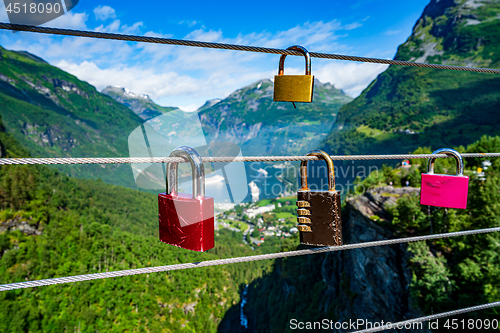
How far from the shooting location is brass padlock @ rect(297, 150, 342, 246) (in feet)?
5.39

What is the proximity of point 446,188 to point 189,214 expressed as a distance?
6.56 feet

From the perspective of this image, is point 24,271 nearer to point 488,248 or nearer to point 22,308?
point 22,308

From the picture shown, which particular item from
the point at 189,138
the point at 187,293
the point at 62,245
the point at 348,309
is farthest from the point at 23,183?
the point at 189,138

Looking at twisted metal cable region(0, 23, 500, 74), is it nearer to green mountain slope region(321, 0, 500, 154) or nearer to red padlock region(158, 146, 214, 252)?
red padlock region(158, 146, 214, 252)

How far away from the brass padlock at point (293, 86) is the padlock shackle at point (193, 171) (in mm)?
820

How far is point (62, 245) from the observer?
9775cm

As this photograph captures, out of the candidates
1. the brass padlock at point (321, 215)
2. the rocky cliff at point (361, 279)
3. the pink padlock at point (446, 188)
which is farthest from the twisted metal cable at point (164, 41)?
the rocky cliff at point (361, 279)

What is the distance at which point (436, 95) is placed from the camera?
13100 cm

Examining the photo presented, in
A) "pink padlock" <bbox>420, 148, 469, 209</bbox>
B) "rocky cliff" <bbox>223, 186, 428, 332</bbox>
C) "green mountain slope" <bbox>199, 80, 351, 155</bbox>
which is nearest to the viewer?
"pink padlock" <bbox>420, 148, 469, 209</bbox>

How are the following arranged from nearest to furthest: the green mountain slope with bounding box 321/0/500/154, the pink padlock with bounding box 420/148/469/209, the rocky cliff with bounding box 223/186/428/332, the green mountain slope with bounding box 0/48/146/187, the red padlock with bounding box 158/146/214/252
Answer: the red padlock with bounding box 158/146/214/252, the pink padlock with bounding box 420/148/469/209, the rocky cliff with bounding box 223/186/428/332, the green mountain slope with bounding box 321/0/500/154, the green mountain slope with bounding box 0/48/146/187

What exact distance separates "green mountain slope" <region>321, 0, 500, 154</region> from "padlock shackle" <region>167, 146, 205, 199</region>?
111015mm

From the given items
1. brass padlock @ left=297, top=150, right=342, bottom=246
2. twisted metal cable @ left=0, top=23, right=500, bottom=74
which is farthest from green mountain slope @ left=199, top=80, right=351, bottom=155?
brass padlock @ left=297, top=150, right=342, bottom=246

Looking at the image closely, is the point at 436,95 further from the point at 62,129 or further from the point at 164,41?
the point at 62,129

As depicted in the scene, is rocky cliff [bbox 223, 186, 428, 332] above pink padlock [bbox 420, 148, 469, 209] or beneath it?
beneath
